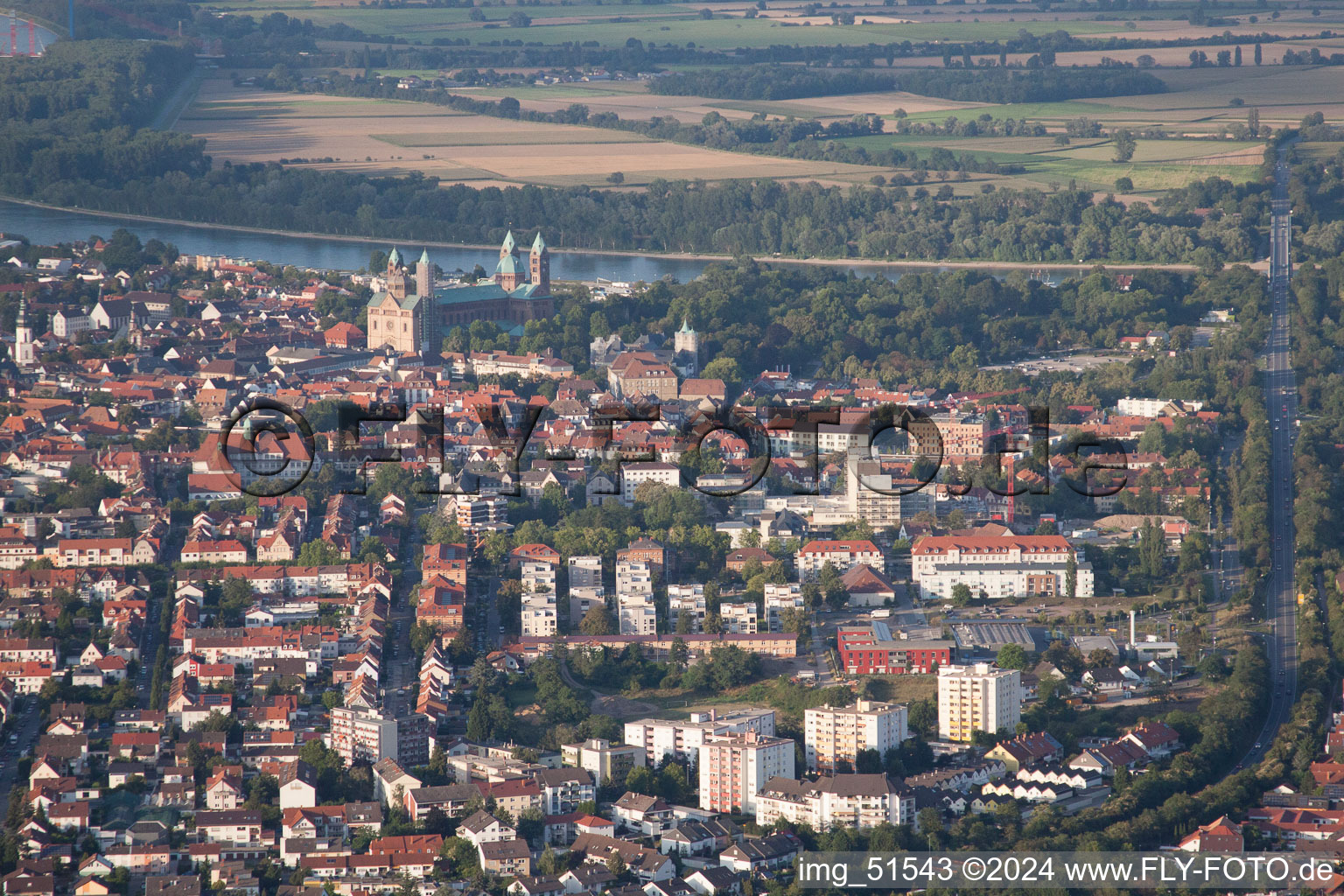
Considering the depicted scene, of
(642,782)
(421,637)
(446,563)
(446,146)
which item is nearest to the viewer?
(642,782)

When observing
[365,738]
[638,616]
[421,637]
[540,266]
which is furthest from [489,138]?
[365,738]

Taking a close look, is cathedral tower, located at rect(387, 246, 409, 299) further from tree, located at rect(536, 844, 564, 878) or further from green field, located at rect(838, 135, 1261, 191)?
tree, located at rect(536, 844, 564, 878)

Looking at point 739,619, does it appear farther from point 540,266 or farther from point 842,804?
point 540,266

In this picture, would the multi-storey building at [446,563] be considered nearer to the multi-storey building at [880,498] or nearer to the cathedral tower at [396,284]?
the multi-storey building at [880,498]

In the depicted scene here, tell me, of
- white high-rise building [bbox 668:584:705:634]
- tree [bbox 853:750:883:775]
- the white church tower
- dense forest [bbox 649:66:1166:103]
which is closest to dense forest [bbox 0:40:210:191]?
dense forest [bbox 649:66:1166:103]

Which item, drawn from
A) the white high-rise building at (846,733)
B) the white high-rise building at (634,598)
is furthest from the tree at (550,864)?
the white high-rise building at (634,598)
